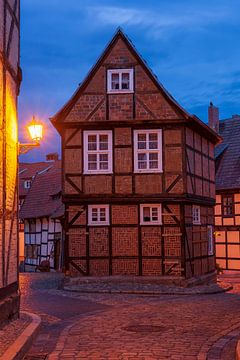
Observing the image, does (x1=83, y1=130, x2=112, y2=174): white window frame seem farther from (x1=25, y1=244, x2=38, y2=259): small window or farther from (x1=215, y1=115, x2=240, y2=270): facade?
(x1=25, y1=244, x2=38, y2=259): small window

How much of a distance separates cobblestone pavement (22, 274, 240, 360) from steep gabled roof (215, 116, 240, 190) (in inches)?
616

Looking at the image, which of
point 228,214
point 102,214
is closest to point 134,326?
point 102,214

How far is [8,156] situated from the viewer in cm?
1207

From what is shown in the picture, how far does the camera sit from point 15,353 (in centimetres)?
873

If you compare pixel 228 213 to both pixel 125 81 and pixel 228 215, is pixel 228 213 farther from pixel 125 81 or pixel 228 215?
pixel 125 81

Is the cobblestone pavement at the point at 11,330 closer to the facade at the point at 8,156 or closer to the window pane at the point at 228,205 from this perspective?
the facade at the point at 8,156

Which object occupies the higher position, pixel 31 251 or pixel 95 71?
pixel 95 71

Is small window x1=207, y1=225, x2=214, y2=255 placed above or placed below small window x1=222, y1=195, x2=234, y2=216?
below

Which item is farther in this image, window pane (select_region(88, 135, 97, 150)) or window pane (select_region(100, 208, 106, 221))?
window pane (select_region(88, 135, 97, 150))

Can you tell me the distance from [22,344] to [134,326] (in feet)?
12.0

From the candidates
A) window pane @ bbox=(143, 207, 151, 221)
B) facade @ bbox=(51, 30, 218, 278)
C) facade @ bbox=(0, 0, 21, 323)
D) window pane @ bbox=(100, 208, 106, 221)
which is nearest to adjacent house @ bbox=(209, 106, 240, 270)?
facade @ bbox=(51, 30, 218, 278)

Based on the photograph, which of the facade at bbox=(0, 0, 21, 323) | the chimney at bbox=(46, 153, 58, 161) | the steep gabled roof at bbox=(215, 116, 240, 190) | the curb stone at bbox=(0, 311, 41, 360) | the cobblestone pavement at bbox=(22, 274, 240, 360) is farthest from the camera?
the chimney at bbox=(46, 153, 58, 161)

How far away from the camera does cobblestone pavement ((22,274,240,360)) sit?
9641 mm

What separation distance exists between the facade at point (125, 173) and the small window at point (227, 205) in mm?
10364
